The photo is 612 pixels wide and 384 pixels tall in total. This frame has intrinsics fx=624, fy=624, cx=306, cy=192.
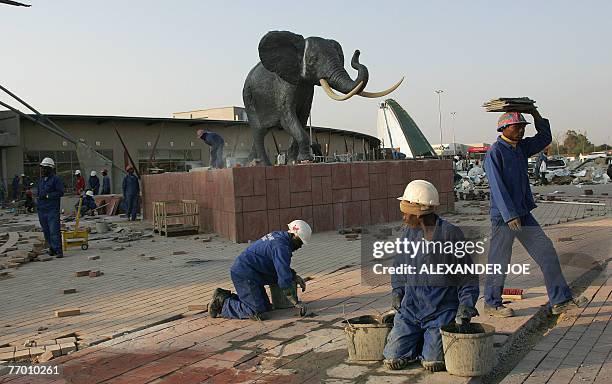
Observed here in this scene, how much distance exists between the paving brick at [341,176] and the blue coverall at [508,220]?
7.20m

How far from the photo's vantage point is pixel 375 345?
426 centimetres

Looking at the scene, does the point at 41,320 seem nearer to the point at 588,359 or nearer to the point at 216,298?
the point at 216,298

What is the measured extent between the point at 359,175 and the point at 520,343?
329 inches

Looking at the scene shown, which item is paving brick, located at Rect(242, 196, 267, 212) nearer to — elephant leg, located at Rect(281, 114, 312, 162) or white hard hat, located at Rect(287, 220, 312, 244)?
elephant leg, located at Rect(281, 114, 312, 162)

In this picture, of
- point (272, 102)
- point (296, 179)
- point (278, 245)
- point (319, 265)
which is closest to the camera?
point (278, 245)

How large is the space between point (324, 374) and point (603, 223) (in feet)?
32.5

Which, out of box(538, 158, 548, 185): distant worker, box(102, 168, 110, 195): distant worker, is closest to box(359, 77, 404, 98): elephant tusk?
box(102, 168, 110, 195): distant worker

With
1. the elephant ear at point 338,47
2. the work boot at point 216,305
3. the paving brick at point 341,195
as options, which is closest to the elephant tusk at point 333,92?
the elephant ear at point 338,47

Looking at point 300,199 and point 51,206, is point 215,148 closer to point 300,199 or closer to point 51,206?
point 300,199

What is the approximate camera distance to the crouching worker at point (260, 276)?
5.50 m

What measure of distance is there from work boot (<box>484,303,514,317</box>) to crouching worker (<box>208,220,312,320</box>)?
1606mm

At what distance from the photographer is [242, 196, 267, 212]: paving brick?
36.6 feet

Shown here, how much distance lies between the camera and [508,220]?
5.11 meters

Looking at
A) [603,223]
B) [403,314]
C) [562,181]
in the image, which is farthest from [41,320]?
[562,181]
